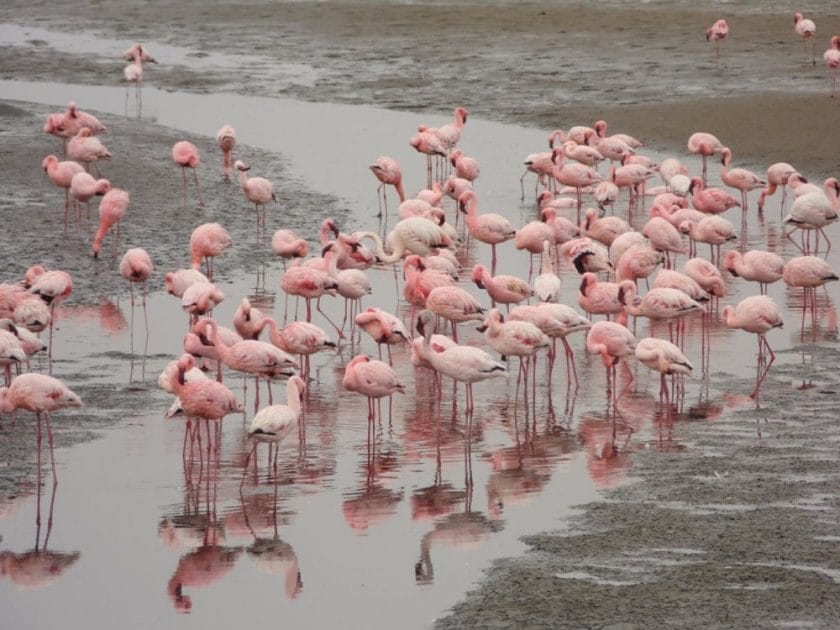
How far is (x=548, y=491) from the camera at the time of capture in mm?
10805

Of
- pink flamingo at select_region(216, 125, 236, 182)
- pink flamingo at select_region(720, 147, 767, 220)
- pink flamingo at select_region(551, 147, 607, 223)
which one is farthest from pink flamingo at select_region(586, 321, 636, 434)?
pink flamingo at select_region(216, 125, 236, 182)

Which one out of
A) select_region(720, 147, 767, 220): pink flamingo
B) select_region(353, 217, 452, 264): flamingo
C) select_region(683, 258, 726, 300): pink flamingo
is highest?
select_region(720, 147, 767, 220): pink flamingo

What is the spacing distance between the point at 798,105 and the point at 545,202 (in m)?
9.17

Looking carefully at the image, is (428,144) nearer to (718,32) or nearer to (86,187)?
(86,187)

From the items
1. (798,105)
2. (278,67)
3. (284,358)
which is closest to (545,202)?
(284,358)

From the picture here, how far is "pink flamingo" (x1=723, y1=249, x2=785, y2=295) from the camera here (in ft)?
49.9

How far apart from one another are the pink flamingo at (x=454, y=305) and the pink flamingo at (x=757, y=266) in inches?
112

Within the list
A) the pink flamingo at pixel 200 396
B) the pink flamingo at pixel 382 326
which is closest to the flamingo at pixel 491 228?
the pink flamingo at pixel 382 326

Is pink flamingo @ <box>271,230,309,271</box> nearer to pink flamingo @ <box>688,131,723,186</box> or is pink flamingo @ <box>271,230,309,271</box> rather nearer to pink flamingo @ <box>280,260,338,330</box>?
pink flamingo @ <box>280,260,338,330</box>

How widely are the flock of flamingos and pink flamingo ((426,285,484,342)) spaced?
15mm

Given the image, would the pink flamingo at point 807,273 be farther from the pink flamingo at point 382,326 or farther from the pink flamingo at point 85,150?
the pink flamingo at point 85,150

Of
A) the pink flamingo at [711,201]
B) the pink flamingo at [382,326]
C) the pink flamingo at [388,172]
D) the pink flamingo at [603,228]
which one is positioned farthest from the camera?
the pink flamingo at [388,172]

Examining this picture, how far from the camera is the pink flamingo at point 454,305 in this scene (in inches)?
547

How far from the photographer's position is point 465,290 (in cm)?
1616
